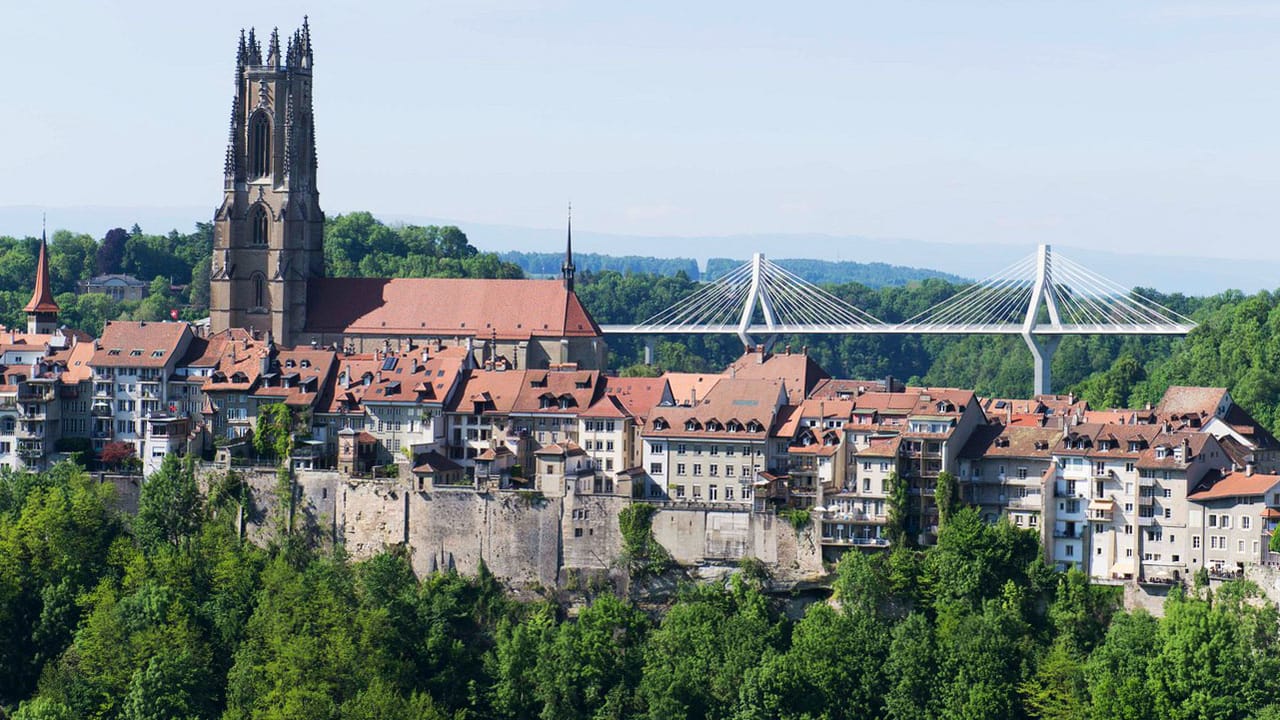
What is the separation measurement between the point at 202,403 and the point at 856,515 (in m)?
25.5

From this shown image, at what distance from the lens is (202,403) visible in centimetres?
9269

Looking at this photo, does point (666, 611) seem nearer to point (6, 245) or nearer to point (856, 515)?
point (856, 515)

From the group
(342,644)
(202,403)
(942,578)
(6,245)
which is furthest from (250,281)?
(6,245)

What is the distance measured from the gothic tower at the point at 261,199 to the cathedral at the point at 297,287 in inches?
1.6

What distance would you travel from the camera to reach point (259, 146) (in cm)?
10575

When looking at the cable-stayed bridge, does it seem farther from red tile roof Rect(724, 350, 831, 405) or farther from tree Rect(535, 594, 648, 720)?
tree Rect(535, 594, 648, 720)

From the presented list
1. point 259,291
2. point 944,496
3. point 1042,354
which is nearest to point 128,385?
point 259,291

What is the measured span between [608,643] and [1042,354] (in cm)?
5888

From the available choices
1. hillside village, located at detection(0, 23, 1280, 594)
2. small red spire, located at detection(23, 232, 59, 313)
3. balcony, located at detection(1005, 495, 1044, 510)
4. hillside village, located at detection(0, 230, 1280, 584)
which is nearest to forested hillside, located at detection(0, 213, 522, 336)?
small red spire, located at detection(23, 232, 59, 313)

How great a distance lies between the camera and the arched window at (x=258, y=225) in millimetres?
105562

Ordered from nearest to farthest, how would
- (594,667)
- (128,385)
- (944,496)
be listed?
(594,667) < (944,496) < (128,385)

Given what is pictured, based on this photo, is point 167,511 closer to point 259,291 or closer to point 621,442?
point 621,442

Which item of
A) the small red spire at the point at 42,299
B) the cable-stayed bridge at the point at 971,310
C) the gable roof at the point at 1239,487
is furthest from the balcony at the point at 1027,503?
the cable-stayed bridge at the point at 971,310

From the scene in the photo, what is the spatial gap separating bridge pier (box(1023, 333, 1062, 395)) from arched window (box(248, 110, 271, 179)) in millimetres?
44069
